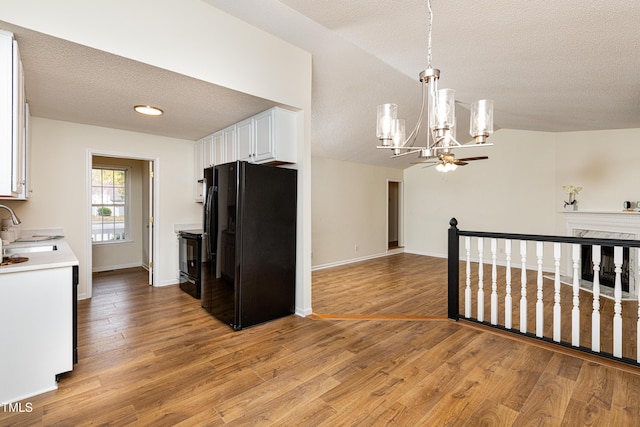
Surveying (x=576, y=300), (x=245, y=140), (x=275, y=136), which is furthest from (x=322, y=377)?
(x=245, y=140)

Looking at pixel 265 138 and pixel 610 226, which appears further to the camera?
pixel 610 226

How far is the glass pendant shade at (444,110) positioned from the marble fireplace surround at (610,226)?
4789 mm

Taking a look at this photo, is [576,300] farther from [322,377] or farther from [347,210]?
[347,210]

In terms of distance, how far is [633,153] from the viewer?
4.70 meters

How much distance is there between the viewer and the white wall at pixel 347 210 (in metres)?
6.07

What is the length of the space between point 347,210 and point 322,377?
15.5 ft

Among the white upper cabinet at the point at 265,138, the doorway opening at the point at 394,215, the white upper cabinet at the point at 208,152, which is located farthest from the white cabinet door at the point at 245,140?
the doorway opening at the point at 394,215

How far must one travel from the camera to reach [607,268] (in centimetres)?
494

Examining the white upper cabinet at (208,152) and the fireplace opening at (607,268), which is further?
the fireplace opening at (607,268)

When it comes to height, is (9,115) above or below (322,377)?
above

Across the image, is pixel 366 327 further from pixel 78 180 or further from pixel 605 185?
pixel 605 185

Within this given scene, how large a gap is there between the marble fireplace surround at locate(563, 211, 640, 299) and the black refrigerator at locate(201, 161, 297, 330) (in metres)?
4.98

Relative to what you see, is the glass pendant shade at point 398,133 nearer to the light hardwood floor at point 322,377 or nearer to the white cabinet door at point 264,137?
the white cabinet door at point 264,137

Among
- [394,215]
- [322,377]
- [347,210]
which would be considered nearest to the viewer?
[322,377]
